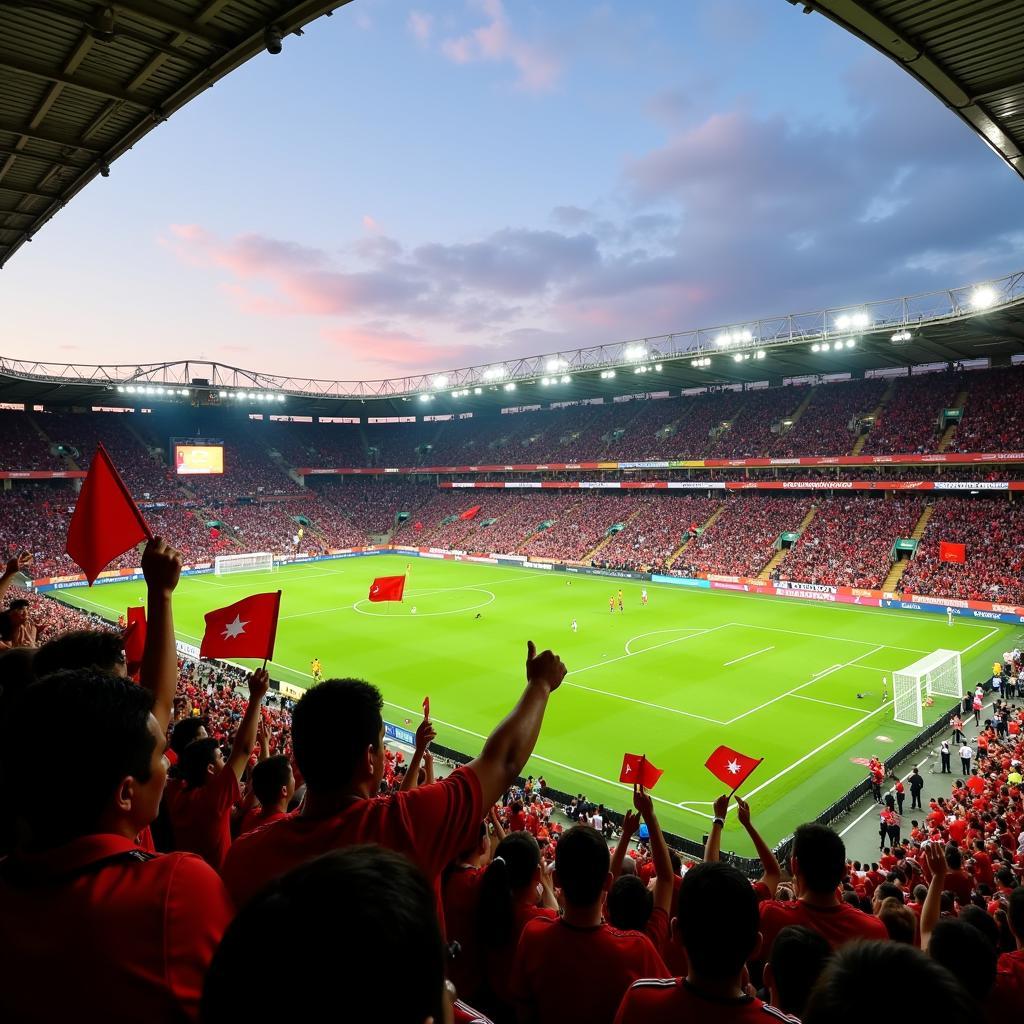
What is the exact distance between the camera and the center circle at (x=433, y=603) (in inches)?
1694

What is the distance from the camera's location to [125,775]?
2.33 meters

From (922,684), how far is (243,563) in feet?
167

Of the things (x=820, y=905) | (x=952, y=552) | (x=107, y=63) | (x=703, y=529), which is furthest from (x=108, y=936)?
(x=703, y=529)

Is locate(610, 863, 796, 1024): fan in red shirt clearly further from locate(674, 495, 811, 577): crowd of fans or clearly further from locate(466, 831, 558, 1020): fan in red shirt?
locate(674, 495, 811, 577): crowd of fans

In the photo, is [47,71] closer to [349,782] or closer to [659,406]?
[349,782]

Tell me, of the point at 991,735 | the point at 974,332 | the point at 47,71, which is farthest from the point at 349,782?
the point at 974,332

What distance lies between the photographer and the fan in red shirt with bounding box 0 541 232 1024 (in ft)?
5.96

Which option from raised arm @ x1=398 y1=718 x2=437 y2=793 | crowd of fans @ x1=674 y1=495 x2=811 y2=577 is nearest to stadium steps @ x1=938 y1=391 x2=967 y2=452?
crowd of fans @ x1=674 y1=495 x2=811 y2=577

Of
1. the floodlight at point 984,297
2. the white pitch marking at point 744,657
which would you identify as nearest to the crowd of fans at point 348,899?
the white pitch marking at point 744,657

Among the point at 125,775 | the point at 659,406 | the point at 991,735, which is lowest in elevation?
the point at 991,735

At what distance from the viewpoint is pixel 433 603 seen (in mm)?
45812

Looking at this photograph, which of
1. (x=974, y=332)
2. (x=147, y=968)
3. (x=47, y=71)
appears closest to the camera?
(x=147, y=968)

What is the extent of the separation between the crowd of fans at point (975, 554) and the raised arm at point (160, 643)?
4305cm

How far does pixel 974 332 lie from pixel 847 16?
40.1m
